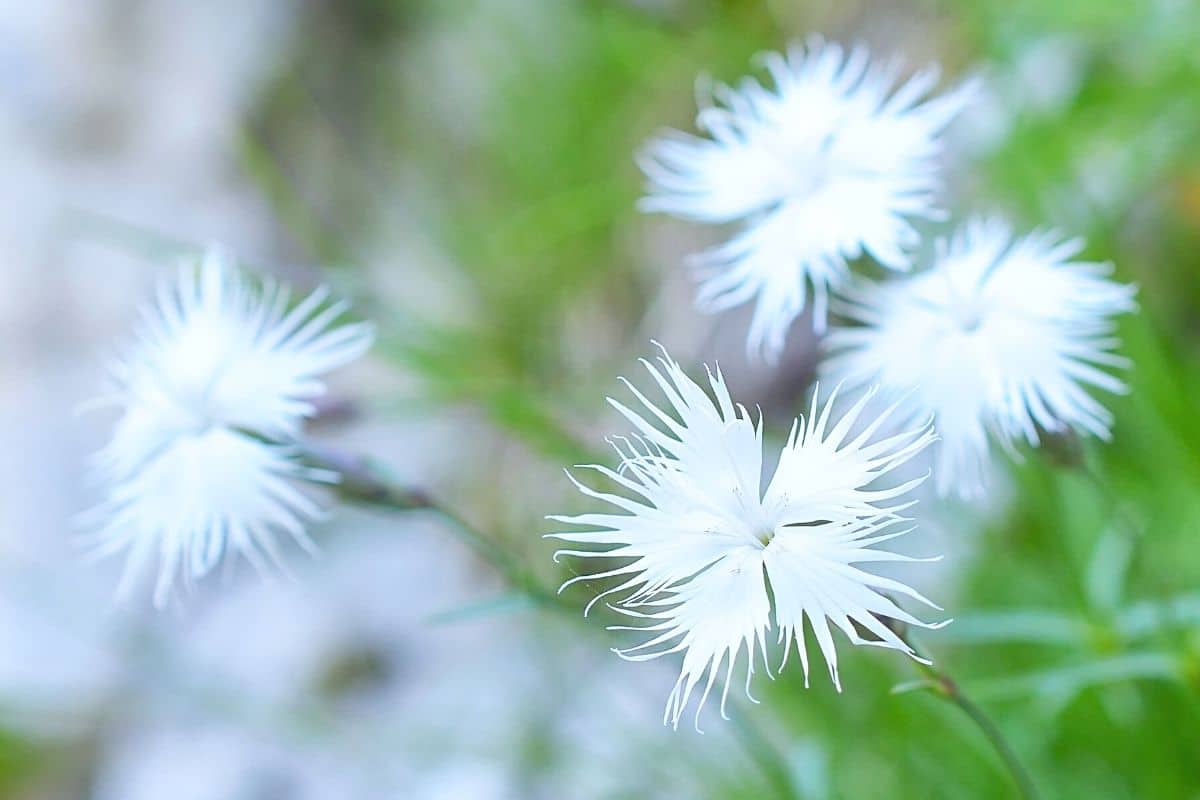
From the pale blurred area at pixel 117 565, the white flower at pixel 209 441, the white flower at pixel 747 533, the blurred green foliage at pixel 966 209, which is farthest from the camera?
the pale blurred area at pixel 117 565

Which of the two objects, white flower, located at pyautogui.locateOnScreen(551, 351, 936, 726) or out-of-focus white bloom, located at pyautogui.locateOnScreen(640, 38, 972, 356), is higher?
out-of-focus white bloom, located at pyautogui.locateOnScreen(640, 38, 972, 356)

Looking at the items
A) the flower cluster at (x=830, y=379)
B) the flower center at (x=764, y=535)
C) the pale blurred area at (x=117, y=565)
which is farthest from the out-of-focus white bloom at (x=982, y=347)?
the pale blurred area at (x=117, y=565)

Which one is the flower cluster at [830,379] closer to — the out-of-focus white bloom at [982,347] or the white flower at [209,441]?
the out-of-focus white bloom at [982,347]

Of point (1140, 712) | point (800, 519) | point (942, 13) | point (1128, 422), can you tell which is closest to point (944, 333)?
point (800, 519)

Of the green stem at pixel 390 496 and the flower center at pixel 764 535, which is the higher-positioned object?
the green stem at pixel 390 496

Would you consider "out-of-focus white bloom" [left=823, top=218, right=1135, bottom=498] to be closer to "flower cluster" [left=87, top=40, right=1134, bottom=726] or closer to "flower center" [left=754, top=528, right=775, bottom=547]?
"flower cluster" [left=87, top=40, right=1134, bottom=726]

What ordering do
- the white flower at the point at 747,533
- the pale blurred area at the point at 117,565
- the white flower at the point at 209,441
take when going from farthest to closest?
the pale blurred area at the point at 117,565 < the white flower at the point at 209,441 < the white flower at the point at 747,533

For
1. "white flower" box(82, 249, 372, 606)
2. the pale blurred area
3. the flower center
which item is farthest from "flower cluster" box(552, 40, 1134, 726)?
the pale blurred area
